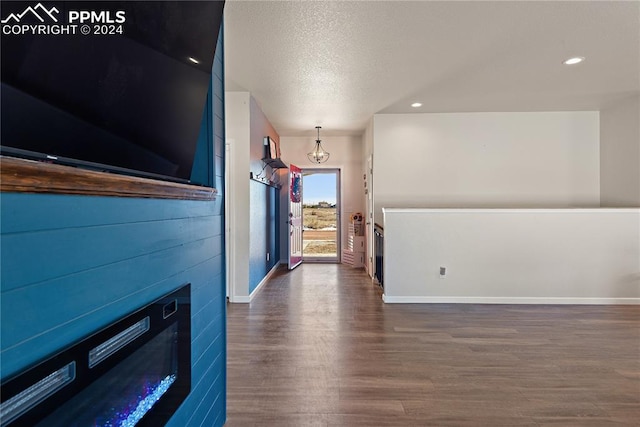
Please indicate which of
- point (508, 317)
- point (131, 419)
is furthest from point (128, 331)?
point (508, 317)

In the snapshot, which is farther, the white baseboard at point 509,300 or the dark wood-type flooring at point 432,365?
the white baseboard at point 509,300

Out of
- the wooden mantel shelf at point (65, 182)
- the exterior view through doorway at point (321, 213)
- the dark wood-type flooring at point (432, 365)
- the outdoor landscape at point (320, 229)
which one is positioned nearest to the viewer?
the wooden mantel shelf at point (65, 182)

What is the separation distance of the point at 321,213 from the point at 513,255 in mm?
4121

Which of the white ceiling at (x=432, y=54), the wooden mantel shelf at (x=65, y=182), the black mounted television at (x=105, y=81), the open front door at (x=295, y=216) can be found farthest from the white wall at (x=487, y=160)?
the wooden mantel shelf at (x=65, y=182)

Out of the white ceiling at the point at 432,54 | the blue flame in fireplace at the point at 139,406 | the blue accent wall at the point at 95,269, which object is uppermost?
the white ceiling at the point at 432,54

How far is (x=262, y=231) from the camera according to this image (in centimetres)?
483

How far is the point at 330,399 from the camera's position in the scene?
1.91m

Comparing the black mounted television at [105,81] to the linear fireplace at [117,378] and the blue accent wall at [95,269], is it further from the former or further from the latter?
the linear fireplace at [117,378]

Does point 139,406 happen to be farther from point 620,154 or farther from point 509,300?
point 620,154

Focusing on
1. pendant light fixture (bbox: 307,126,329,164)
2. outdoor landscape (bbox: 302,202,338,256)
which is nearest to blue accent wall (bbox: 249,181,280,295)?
pendant light fixture (bbox: 307,126,329,164)

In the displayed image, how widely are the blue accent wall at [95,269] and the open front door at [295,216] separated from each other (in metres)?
4.25

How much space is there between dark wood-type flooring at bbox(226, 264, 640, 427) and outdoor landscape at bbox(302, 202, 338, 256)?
353 cm

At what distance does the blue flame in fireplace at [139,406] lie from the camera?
83 cm

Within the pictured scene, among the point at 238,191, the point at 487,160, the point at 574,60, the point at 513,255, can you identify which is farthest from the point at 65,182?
the point at 487,160
